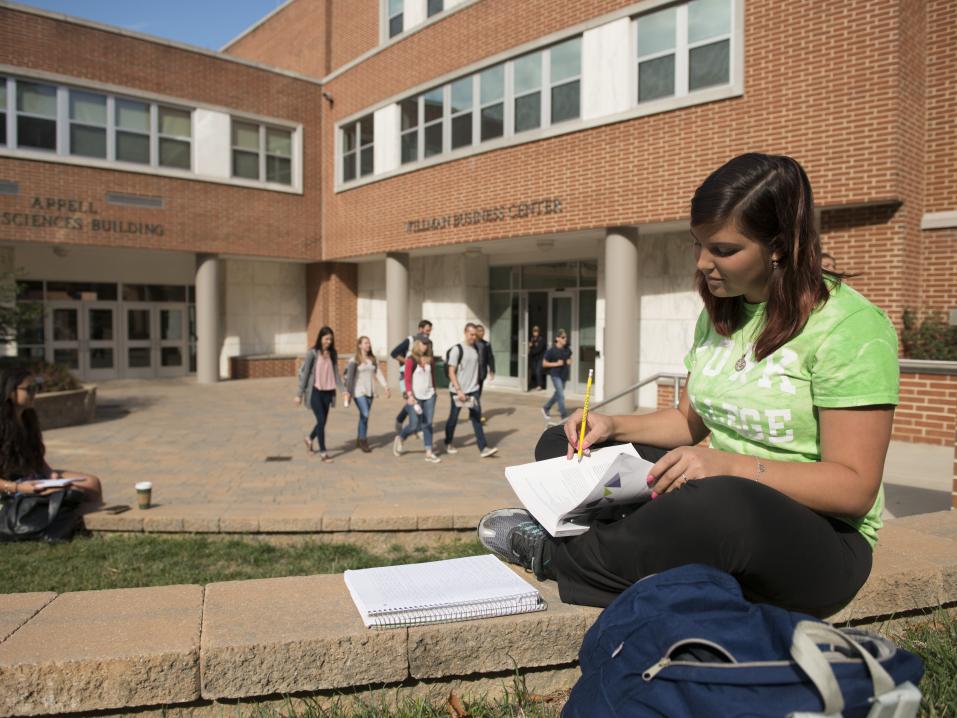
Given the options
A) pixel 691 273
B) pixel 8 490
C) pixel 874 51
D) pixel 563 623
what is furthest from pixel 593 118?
pixel 563 623

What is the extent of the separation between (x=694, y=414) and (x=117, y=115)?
64.1ft

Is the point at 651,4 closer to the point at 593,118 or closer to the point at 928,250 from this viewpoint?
the point at 593,118

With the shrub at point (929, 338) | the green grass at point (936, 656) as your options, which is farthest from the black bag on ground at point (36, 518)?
the shrub at point (929, 338)

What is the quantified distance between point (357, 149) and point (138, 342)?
876 centimetres

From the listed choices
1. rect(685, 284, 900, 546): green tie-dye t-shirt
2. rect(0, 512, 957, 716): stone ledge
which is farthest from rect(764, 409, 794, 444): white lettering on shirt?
rect(0, 512, 957, 716): stone ledge

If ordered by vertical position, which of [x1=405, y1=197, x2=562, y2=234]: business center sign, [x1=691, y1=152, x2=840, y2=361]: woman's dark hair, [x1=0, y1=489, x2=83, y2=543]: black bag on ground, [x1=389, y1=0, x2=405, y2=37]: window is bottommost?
[x1=0, y1=489, x2=83, y2=543]: black bag on ground

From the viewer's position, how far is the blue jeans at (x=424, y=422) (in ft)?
31.5

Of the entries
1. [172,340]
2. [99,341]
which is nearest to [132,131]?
[99,341]

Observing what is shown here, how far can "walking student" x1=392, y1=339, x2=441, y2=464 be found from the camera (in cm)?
963

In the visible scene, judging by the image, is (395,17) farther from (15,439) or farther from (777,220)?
(777,220)

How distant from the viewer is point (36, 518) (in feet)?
17.9

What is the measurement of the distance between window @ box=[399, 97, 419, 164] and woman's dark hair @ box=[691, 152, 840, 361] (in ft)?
54.7

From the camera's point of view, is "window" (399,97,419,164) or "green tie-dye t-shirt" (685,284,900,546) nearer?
"green tie-dye t-shirt" (685,284,900,546)

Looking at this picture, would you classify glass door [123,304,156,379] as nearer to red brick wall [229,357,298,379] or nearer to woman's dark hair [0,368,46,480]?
red brick wall [229,357,298,379]
